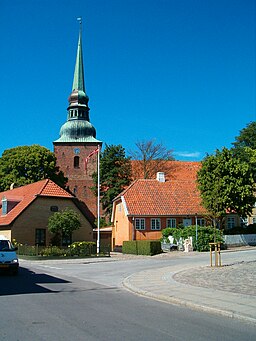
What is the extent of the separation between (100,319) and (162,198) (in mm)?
36431

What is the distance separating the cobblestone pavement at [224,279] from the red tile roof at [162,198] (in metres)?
22.6

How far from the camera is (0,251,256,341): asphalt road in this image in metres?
7.96

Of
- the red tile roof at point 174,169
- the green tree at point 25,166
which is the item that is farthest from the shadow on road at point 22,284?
the red tile roof at point 174,169

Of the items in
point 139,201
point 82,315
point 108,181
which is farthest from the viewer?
point 108,181

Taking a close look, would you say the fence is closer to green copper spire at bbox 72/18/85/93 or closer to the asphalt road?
the asphalt road

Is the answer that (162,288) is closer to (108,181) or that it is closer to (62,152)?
(108,181)

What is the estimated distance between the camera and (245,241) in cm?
4072

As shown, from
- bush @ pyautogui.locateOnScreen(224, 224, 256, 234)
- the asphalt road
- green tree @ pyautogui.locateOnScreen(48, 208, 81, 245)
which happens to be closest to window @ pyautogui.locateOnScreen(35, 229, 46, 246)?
green tree @ pyautogui.locateOnScreen(48, 208, 81, 245)

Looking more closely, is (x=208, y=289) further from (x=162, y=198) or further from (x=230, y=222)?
(x=230, y=222)

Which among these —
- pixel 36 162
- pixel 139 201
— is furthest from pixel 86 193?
pixel 139 201

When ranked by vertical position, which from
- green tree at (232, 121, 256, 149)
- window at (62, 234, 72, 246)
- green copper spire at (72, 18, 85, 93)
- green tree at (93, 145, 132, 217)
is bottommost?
window at (62, 234, 72, 246)

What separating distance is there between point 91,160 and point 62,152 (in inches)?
200

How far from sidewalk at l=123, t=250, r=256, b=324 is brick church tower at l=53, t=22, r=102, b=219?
53.9 meters

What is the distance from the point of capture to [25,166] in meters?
59.6
